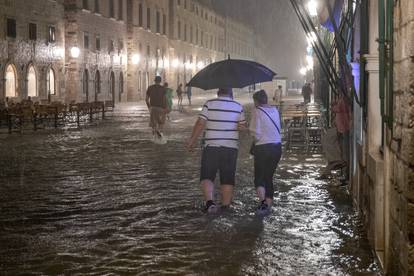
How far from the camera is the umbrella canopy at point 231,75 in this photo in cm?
850

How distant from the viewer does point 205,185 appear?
7984mm

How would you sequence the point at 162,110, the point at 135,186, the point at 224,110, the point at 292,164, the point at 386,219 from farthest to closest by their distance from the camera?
1. the point at 162,110
2. the point at 292,164
3. the point at 135,186
4. the point at 224,110
5. the point at 386,219

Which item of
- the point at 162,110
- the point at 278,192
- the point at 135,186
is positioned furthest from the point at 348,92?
the point at 162,110

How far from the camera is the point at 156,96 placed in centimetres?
1675

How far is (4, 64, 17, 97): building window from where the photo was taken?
30.3 meters

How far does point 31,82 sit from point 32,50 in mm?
1557

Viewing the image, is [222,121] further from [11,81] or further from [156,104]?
[11,81]

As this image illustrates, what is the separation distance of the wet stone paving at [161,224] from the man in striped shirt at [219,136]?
0.44m

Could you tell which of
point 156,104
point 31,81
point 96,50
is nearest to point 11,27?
point 31,81

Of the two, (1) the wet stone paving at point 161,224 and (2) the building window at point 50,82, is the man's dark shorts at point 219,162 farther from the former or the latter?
(2) the building window at point 50,82

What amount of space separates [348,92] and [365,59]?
2.97 metres

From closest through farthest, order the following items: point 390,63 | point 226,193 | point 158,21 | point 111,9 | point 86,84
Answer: point 390,63
point 226,193
point 86,84
point 111,9
point 158,21

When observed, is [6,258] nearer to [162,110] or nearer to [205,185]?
[205,185]

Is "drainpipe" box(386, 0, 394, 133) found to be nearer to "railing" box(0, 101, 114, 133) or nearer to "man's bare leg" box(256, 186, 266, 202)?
"man's bare leg" box(256, 186, 266, 202)
